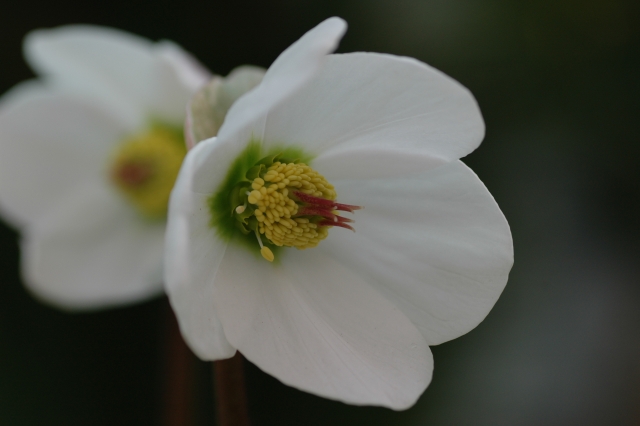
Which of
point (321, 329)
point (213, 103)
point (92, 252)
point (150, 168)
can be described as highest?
point (213, 103)

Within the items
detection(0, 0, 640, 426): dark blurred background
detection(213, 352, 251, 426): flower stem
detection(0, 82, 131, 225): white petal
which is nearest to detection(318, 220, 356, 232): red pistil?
detection(213, 352, 251, 426): flower stem

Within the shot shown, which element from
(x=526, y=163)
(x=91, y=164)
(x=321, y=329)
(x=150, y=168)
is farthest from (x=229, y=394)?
(x=526, y=163)

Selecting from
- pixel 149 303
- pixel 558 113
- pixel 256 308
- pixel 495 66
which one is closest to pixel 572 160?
pixel 558 113

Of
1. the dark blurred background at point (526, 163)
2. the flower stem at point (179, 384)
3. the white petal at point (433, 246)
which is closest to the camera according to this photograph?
the white petal at point (433, 246)

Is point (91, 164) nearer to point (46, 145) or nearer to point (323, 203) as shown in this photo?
point (46, 145)

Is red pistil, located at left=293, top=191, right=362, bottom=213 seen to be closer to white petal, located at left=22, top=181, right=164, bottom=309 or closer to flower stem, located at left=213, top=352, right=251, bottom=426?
flower stem, located at left=213, top=352, right=251, bottom=426

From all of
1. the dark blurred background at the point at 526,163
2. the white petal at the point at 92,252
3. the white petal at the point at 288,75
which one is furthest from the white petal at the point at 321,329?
the dark blurred background at the point at 526,163

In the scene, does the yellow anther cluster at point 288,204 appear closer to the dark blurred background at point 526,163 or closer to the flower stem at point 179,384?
the flower stem at point 179,384

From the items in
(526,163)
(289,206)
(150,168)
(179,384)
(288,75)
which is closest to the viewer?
(288,75)
